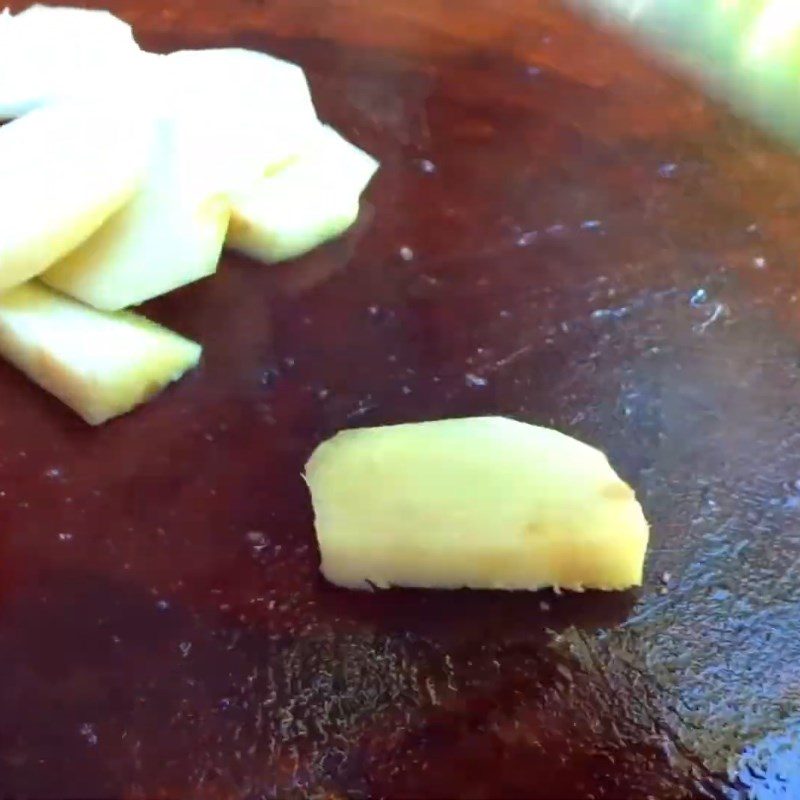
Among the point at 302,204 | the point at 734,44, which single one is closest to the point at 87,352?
the point at 302,204

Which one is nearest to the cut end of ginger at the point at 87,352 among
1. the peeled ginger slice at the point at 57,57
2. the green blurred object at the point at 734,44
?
the peeled ginger slice at the point at 57,57

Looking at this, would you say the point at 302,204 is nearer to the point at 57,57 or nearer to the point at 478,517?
the point at 57,57

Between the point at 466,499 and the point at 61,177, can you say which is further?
the point at 61,177

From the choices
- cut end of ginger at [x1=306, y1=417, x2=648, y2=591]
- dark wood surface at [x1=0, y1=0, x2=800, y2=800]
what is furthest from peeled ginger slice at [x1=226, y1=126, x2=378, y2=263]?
cut end of ginger at [x1=306, y1=417, x2=648, y2=591]

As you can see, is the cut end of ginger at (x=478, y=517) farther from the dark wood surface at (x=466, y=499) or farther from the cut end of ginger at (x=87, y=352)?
the cut end of ginger at (x=87, y=352)

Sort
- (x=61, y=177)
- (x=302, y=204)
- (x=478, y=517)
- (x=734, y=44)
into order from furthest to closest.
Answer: (x=734, y=44) → (x=302, y=204) → (x=61, y=177) → (x=478, y=517)

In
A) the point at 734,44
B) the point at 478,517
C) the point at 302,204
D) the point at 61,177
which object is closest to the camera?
the point at 478,517
